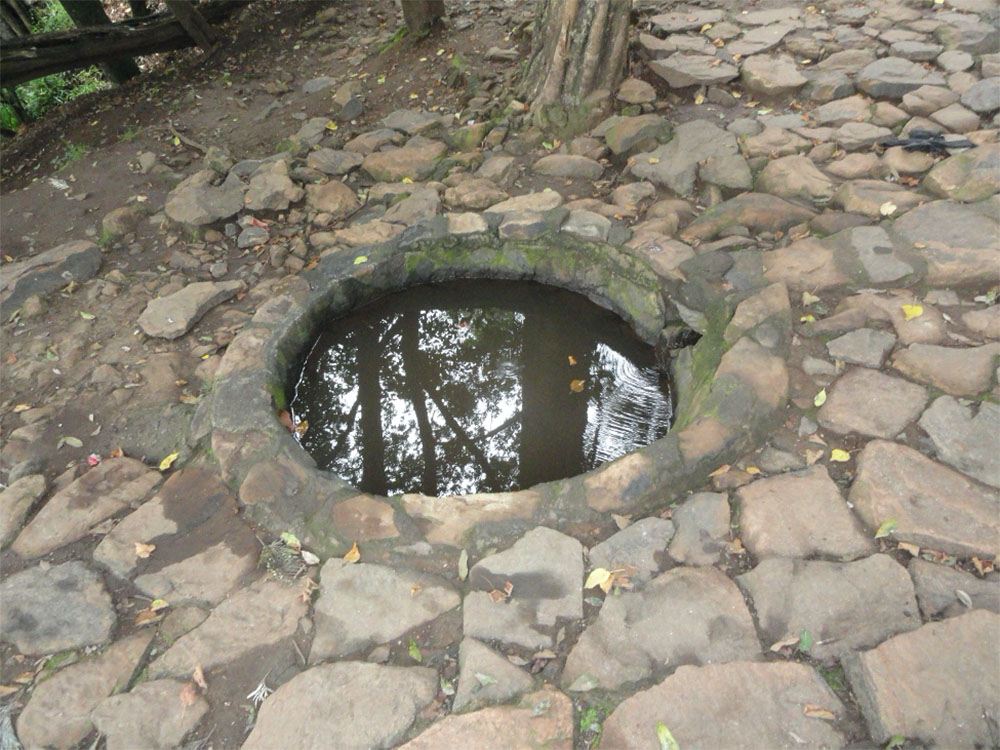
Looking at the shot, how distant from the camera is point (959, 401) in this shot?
7.20 ft

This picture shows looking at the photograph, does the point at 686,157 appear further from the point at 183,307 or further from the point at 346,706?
the point at 346,706

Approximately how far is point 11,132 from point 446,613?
669 centimetres

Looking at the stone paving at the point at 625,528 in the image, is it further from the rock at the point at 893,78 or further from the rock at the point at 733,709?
Result: the rock at the point at 893,78

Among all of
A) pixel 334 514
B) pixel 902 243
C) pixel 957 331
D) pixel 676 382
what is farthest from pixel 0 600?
pixel 902 243

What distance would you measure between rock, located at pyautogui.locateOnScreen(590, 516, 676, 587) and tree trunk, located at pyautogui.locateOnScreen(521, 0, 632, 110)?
2.95m

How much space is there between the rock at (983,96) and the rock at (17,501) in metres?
4.77

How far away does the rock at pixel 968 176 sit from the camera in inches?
116

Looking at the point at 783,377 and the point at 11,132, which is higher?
the point at 11,132

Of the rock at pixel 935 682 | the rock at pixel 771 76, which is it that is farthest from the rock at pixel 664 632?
the rock at pixel 771 76

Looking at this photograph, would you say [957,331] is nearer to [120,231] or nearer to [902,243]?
[902,243]

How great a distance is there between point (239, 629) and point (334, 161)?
3.03 m

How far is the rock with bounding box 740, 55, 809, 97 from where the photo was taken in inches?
157

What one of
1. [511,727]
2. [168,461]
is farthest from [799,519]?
[168,461]

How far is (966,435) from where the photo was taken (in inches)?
82.4
